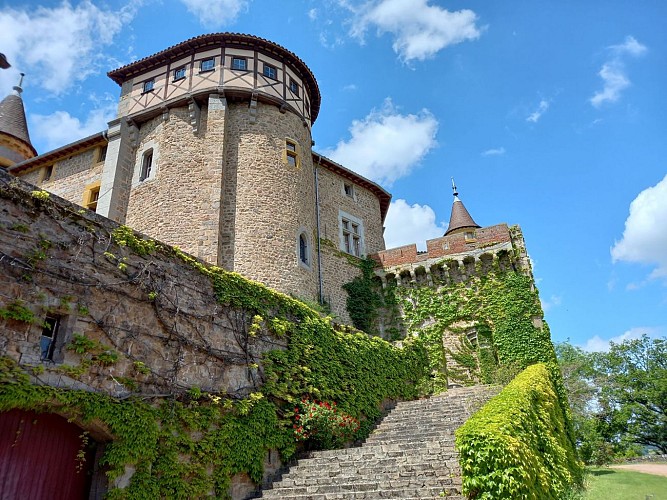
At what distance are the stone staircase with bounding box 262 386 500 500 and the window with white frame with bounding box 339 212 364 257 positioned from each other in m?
10.7

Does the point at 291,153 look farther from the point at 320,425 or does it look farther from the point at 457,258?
the point at 320,425

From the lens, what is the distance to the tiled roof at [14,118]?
88.9ft

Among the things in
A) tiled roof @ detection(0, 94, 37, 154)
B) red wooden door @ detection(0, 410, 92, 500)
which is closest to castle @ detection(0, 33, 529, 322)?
tiled roof @ detection(0, 94, 37, 154)

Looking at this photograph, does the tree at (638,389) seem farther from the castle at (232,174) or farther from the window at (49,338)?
the window at (49,338)

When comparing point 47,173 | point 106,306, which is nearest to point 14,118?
point 47,173

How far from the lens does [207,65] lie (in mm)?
17781

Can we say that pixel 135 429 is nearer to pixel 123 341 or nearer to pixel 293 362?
Result: pixel 123 341

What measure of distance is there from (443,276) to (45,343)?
1579cm

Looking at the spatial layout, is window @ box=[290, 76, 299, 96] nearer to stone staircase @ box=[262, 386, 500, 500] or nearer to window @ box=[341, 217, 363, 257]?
window @ box=[341, 217, 363, 257]

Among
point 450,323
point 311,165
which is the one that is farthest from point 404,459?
point 311,165

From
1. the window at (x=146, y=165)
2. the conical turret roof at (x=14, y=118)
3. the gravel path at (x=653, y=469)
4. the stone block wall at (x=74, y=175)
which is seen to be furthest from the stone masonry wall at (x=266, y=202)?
the conical turret roof at (x=14, y=118)

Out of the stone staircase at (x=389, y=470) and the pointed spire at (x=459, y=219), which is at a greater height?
the pointed spire at (x=459, y=219)

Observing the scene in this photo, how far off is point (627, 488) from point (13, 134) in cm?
3378

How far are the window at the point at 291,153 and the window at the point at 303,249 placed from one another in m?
2.96
